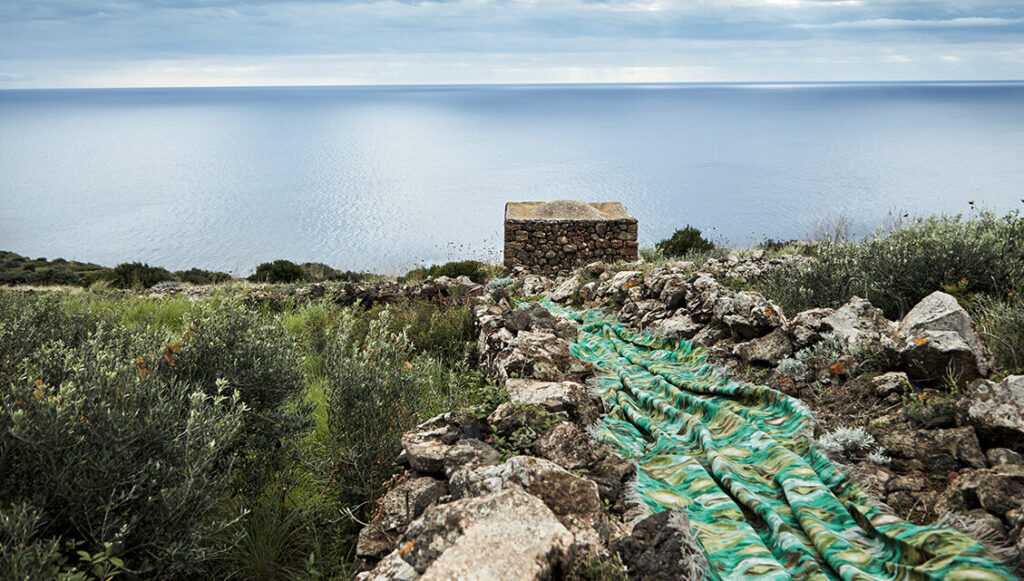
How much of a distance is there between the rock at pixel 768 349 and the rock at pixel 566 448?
2184mm

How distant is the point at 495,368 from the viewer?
19.7ft

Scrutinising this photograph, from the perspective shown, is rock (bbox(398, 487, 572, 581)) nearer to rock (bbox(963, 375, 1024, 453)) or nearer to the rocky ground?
the rocky ground

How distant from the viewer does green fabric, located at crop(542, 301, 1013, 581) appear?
111 inches

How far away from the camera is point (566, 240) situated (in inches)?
628

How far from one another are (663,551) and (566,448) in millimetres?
1048

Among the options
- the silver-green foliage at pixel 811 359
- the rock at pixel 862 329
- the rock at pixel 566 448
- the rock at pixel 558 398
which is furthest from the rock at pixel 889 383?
the rock at pixel 566 448

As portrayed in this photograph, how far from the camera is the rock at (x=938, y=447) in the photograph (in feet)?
11.4

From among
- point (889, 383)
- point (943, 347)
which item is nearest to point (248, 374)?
point (889, 383)

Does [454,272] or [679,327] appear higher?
[679,327]

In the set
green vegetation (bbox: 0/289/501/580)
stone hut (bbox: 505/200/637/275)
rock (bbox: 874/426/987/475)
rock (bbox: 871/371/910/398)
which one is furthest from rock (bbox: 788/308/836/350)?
stone hut (bbox: 505/200/637/275)

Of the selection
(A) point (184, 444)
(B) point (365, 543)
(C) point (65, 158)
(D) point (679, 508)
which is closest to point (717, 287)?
(D) point (679, 508)

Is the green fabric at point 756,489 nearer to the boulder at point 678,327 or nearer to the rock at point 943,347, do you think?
the boulder at point 678,327

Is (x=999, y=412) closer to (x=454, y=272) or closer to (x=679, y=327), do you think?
(x=679, y=327)

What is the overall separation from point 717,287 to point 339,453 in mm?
4416
